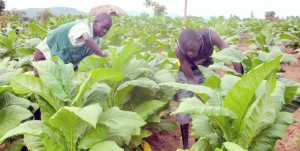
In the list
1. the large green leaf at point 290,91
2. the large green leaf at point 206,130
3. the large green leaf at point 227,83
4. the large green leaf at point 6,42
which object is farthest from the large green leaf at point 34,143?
the large green leaf at point 6,42

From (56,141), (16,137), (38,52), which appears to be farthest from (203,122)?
(38,52)

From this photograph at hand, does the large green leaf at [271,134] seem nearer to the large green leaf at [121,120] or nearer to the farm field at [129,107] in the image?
the farm field at [129,107]

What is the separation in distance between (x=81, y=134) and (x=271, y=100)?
126 cm

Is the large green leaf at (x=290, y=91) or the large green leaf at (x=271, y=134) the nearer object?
the large green leaf at (x=271, y=134)

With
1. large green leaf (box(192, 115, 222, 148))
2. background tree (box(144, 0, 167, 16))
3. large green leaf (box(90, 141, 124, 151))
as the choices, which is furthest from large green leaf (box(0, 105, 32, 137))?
background tree (box(144, 0, 167, 16))

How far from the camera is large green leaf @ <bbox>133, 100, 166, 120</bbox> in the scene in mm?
2941

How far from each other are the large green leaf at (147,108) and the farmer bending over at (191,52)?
0.53 metres

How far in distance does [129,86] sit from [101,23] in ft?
5.18

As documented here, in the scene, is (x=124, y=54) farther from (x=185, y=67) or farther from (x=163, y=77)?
(x=185, y=67)

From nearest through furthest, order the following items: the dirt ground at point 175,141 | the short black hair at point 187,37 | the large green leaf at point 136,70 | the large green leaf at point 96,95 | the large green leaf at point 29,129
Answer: the large green leaf at point 29,129 → the large green leaf at point 96,95 → the large green leaf at point 136,70 → the short black hair at point 187,37 → the dirt ground at point 175,141

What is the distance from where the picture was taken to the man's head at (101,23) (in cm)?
423

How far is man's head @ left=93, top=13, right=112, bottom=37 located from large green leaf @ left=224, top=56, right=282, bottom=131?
2.55 metres

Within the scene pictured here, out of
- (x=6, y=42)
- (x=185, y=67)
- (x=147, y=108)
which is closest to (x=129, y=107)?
(x=147, y=108)

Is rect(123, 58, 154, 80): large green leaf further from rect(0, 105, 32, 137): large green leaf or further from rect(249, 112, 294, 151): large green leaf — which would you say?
rect(249, 112, 294, 151): large green leaf
